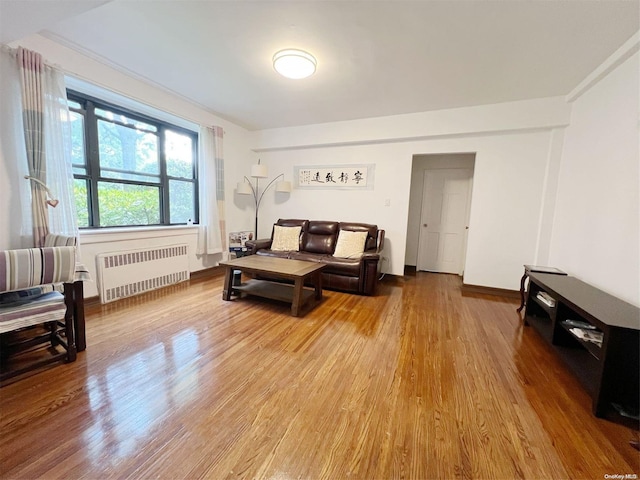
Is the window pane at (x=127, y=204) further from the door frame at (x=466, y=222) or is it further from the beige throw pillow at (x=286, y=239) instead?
the door frame at (x=466, y=222)

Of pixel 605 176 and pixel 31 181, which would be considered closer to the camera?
pixel 31 181

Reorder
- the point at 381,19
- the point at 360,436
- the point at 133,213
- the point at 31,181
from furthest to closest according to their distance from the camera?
1. the point at 133,213
2. the point at 31,181
3. the point at 381,19
4. the point at 360,436

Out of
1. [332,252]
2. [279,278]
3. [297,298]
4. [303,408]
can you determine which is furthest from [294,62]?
[303,408]

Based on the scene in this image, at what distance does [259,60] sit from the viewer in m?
2.41

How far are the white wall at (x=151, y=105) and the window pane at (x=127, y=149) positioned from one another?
0.45 meters

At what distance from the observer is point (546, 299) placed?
7.45 feet

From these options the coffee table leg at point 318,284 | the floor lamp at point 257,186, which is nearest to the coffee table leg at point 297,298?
the coffee table leg at point 318,284

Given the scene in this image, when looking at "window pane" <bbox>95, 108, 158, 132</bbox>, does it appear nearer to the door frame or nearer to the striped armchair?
the striped armchair

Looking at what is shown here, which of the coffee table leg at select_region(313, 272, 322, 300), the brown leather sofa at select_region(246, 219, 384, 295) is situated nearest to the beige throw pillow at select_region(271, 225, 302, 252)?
the brown leather sofa at select_region(246, 219, 384, 295)

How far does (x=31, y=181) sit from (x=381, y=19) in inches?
124

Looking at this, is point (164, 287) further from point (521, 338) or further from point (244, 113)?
point (521, 338)

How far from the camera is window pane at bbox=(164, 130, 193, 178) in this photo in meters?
3.64

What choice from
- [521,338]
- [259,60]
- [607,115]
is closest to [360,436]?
[521,338]

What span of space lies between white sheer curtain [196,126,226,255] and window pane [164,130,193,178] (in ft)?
0.77
